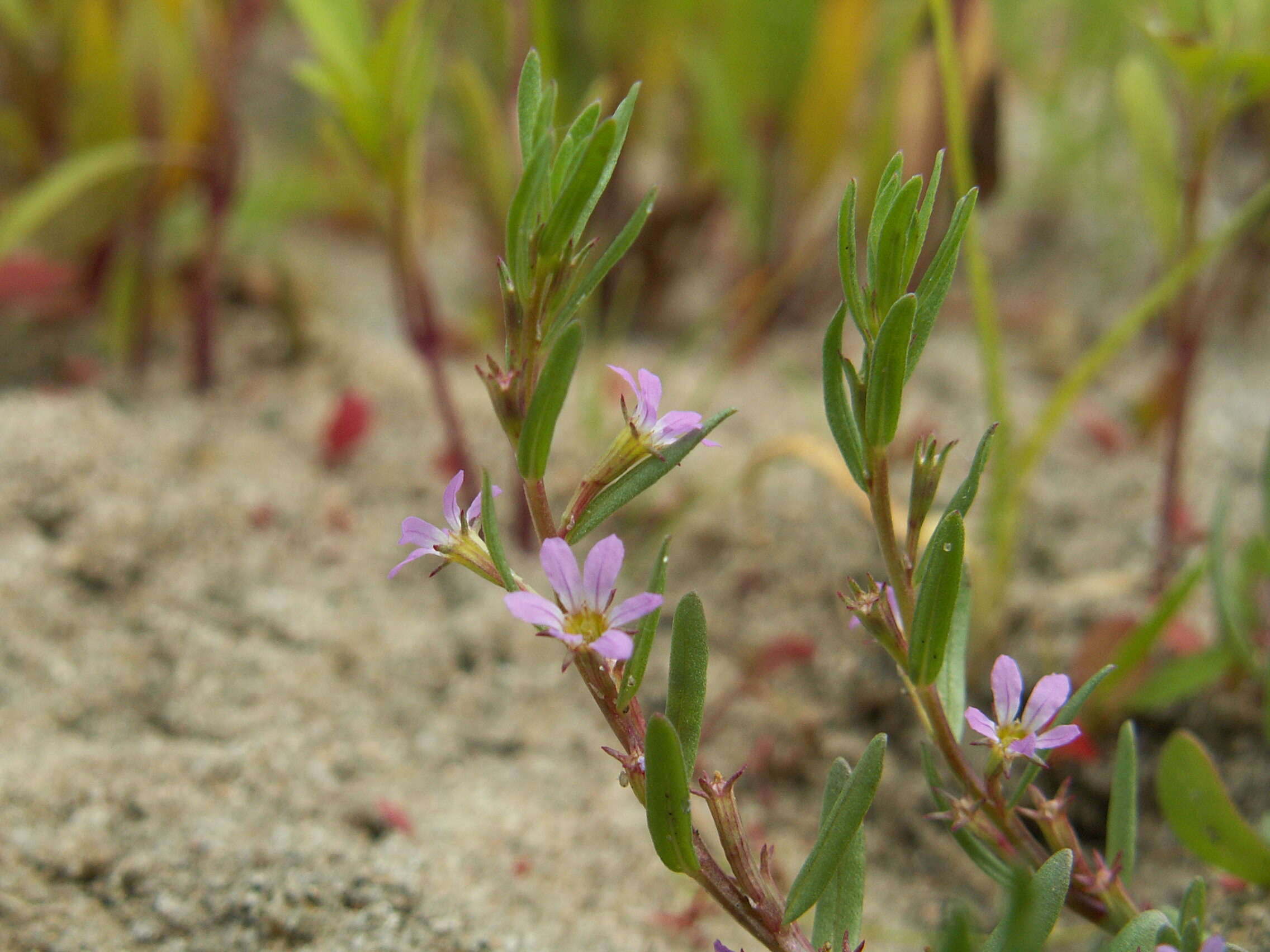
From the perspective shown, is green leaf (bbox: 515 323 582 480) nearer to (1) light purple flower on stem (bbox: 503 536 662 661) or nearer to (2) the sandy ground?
(1) light purple flower on stem (bbox: 503 536 662 661)

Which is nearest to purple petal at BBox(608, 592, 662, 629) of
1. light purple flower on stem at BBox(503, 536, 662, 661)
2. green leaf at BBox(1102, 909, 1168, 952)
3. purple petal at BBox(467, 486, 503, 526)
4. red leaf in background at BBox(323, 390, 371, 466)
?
light purple flower on stem at BBox(503, 536, 662, 661)

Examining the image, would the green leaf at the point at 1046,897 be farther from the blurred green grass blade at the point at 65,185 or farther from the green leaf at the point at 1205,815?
the blurred green grass blade at the point at 65,185

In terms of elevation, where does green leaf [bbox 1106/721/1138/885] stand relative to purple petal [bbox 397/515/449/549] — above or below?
below

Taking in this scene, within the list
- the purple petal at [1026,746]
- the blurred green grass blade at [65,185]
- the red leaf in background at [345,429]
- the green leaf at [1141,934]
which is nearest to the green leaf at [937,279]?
the purple petal at [1026,746]

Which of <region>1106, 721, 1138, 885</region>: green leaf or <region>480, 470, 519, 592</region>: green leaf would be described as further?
<region>1106, 721, 1138, 885</region>: green leaf

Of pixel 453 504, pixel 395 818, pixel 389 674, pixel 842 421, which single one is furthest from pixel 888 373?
pixel 389 674
